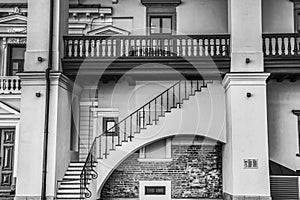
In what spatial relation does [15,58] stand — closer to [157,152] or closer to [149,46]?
[149,46]

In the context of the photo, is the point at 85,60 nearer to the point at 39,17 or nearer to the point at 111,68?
the point at 111,68

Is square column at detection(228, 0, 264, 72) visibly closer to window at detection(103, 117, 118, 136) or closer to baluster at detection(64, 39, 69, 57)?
window at detection(103, 117, 118, 136)

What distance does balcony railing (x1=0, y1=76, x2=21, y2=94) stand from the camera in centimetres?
1678

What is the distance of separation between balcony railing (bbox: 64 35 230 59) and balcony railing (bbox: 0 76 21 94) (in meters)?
3.37

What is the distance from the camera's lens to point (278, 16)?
17.0 meters

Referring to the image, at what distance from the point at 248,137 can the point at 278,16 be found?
19.4ft

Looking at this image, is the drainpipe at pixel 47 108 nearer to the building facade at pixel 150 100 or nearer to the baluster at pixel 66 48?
the building facade at pixel 150 100

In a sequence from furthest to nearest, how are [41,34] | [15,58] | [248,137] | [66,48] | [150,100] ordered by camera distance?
1. [15,58]
2. [150,100]
3. [66,48]
4. [41,34]
5. [248,137]

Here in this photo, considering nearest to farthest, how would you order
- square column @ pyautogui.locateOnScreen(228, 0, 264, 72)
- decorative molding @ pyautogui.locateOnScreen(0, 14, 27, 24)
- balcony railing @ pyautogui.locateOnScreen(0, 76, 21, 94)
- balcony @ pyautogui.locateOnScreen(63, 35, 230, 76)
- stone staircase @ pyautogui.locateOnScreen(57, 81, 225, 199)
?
1. square column @ pyautogui.locateOnScreen(228, 0, 264, 72)
2. balcony @ pyautogui.locateOnScreen(63, 35, 230, 76)
3. stone staircase @ pyautogui.locateOnScreen(57, 81, 225, 199)
4. balcony railing @ pyautogui.locateOnScreen(0, 76, 21, 94)
5. decorative molding @ pyautogui.locateOnScreen(0, 14, 27, 24)

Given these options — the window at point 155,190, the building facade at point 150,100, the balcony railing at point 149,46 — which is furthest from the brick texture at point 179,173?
the balcony railing at point 149,46

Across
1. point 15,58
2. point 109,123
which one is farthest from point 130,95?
point 15,58

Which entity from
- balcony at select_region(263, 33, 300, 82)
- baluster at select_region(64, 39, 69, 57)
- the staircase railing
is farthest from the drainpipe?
balcony at select_region(263, 33, 300, 82)

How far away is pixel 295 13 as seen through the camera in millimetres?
17047

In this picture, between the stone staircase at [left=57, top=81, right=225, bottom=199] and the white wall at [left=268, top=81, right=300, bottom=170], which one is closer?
the stone staircase at [left=57, top=81, right=225, bottom=199]
